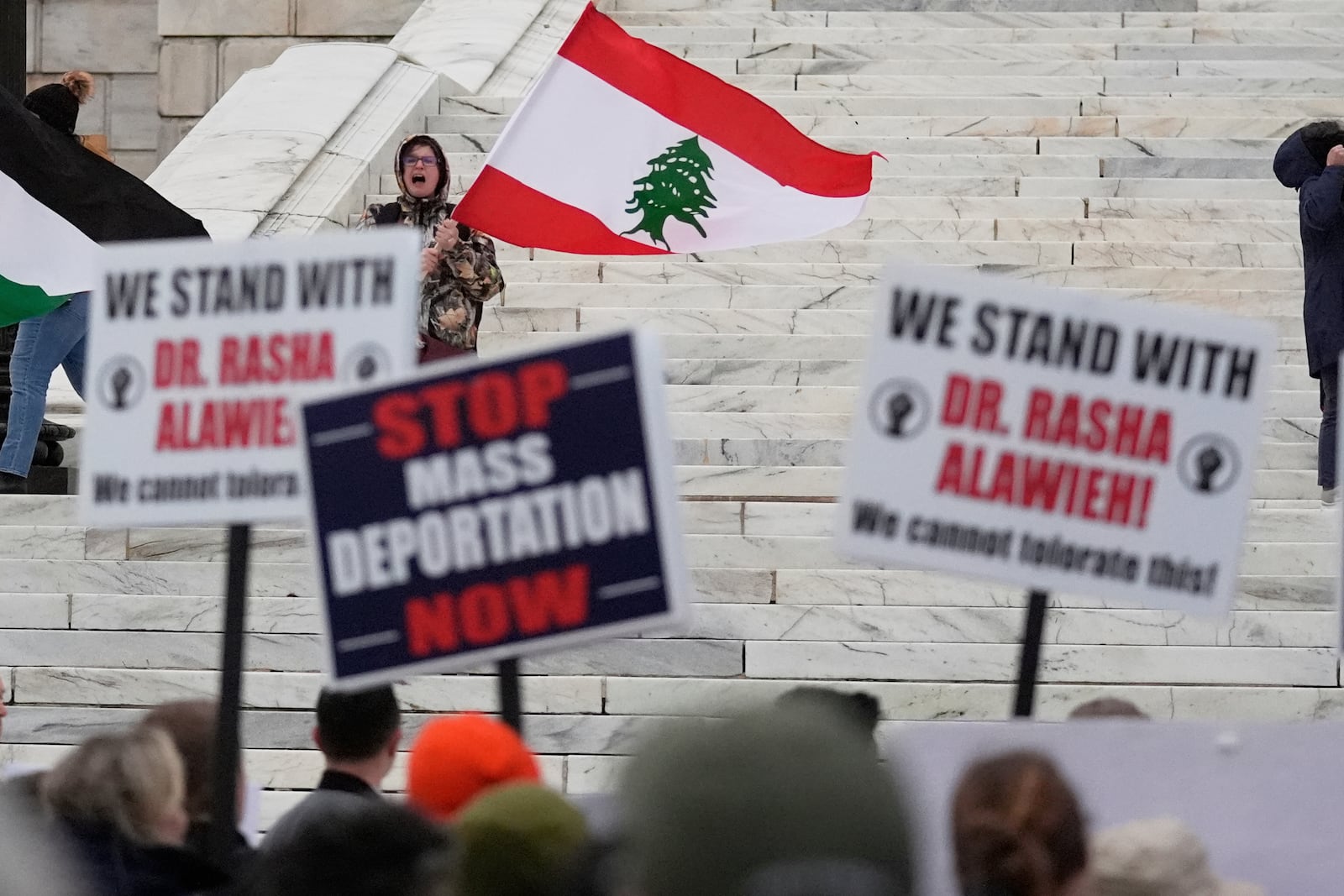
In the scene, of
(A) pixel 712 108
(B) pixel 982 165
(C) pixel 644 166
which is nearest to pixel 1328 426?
(A) pixel 712 108

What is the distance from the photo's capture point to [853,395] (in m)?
9.14

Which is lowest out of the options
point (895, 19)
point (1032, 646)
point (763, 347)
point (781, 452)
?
point (1032, 646)

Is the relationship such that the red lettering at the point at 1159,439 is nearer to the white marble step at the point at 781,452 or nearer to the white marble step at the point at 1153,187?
the white marble step at the point at 781,452

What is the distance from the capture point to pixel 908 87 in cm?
1318

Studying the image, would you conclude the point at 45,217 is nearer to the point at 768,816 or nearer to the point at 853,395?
the point at 853,395

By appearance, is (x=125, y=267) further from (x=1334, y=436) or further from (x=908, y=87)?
(x=908, y=87)

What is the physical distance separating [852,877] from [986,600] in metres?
5.64

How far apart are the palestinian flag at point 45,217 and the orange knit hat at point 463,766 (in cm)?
541

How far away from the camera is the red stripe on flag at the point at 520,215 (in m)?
6.55

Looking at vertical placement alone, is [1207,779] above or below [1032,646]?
below

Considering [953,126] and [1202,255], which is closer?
[1202,255]

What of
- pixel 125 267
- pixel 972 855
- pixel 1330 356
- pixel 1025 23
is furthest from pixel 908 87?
pixel 972 855

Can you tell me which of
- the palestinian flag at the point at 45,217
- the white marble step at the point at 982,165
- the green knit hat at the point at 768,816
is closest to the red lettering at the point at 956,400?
the green knit hat at the point at 768,816

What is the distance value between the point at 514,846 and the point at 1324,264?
6.57 metres
